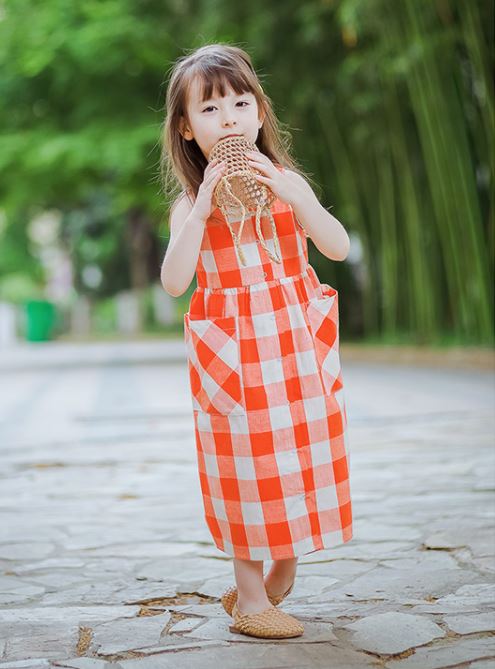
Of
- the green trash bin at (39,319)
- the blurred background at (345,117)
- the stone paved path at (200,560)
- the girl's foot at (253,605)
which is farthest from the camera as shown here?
the green trash bin at (39,319)

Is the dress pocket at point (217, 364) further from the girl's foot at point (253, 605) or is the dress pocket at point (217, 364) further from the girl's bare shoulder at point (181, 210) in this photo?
the girl's foot at point (253, 605)

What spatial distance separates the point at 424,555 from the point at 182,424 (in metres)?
3.33

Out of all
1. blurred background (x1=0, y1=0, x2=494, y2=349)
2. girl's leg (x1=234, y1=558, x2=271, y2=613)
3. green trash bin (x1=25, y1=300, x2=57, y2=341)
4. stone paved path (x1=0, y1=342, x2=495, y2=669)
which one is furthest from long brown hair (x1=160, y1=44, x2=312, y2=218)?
green trash bin (x1=25, y1=300, x2=57, y2=341)

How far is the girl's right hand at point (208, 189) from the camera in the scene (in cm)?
202

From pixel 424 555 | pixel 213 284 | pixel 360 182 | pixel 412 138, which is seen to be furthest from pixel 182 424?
pixel 360 182

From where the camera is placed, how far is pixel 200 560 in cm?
272

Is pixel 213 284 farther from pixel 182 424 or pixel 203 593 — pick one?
pixel 182 424

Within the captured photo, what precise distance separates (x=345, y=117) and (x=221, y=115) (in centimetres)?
983

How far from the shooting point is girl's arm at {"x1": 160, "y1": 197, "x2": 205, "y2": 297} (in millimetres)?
2055

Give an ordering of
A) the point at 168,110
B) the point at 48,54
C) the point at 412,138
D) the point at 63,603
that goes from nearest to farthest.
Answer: the point at 168,110
the point at 63,603
the point at 412,138
the point at 48,54

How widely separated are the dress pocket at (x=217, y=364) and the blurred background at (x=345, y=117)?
620 cm

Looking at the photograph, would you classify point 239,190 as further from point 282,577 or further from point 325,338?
point 282,577

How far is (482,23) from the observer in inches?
324

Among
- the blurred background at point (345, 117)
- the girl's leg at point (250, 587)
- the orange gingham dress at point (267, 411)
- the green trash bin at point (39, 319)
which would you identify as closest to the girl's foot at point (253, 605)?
the girl's leg at point (250, 587)
